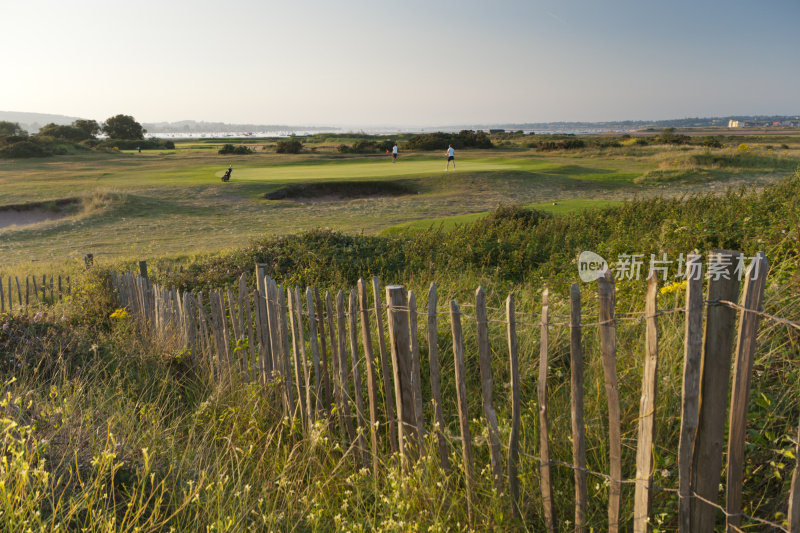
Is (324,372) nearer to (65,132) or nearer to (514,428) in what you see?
(514,428)

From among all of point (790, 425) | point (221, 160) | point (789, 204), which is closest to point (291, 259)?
point (789, 204)

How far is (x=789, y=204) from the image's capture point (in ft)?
25.0

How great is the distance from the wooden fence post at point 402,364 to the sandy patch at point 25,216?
25.4m

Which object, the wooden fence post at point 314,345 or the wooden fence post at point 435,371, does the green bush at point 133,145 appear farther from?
the wooden fence post at point 435,371

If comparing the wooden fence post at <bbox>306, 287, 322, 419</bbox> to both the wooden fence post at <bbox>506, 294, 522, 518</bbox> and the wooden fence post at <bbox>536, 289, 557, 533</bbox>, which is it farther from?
the wooden fence post at <bbox>536, 289, 557, 533</bbox>

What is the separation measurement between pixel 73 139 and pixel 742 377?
9068cm

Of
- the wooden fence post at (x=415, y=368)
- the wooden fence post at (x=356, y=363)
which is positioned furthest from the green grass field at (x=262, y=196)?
the wooden fence post at (x=415, y=368)

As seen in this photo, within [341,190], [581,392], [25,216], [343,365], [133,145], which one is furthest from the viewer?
[133,145]

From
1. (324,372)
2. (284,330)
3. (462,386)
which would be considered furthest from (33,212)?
(462,386)

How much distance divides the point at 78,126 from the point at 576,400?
100m

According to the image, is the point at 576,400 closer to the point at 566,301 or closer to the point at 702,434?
the point at 702,434

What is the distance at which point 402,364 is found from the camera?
11.4 ft

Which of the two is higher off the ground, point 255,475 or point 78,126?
point 78,126

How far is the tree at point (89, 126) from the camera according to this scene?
84938 millimetres
